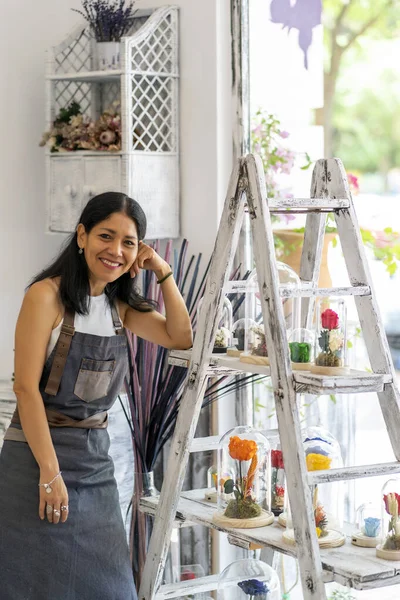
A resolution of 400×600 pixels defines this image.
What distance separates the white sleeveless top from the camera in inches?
102

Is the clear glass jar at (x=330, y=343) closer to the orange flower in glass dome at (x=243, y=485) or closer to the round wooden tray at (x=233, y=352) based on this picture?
the round wooden tray at (x=233, y=352)

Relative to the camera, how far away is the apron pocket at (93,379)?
262cm

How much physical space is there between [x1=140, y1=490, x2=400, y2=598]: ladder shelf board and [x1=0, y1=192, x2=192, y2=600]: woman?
295 mm

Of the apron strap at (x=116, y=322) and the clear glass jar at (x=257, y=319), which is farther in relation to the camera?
the apron strap at (x=116, y=322)

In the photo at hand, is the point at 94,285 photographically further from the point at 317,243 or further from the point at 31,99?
the point at 31,99

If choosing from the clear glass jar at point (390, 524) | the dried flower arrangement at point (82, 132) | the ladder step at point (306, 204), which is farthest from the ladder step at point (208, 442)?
the dried flower arrangement at point (82, 132)

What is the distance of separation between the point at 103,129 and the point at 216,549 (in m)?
1.67

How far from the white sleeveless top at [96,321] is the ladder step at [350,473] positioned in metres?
0.79

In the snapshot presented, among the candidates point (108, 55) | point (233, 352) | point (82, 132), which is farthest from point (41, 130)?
point (233, 352)

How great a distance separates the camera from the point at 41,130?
13.1 feet

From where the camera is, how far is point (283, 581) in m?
3.45

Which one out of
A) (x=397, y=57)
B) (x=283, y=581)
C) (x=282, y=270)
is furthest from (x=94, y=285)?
(x=283, y=581)

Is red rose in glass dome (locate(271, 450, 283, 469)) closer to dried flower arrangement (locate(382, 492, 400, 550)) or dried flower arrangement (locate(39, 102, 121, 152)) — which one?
dried flower arrangement (locate(382, 492, 400, 550))

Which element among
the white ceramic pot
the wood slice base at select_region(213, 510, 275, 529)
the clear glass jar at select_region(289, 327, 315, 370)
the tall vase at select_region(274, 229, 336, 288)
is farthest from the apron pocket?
the white ceramic pot
